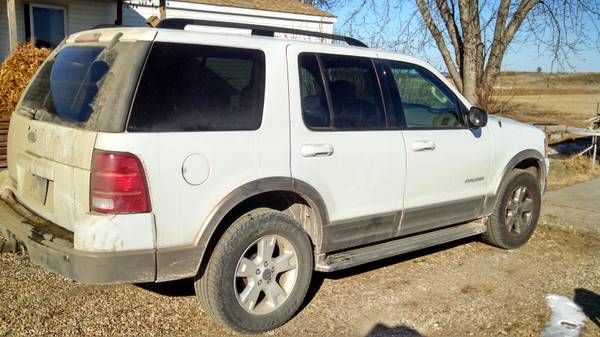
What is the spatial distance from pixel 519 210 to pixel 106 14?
550 inches

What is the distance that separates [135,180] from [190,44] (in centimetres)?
92

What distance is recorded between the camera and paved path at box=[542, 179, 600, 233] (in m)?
7.08

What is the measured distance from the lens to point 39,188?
3.82 m

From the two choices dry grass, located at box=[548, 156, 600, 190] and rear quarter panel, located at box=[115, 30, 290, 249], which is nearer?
rear quarter panel, located at box=[115, 30, 290, 249]

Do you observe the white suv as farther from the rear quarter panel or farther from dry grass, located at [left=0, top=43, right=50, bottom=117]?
dry grass, located at [left=0, top=43, right=50, bottom=117]

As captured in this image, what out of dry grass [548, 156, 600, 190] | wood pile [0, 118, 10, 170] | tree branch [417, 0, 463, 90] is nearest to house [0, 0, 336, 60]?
wood pile [0, 118, 10, 170]

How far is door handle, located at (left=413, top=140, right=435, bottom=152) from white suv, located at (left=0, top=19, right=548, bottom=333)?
2 cm

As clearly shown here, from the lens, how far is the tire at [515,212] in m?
5.69

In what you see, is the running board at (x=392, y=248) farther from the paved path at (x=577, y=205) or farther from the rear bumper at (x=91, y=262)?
the paved path at (x=577, y=205)

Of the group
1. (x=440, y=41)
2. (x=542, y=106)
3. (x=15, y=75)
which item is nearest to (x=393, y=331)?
(x=440, y=41)

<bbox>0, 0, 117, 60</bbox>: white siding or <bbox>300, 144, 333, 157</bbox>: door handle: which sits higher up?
<bbox>0, 0, 117, 60</bbox>: white siding

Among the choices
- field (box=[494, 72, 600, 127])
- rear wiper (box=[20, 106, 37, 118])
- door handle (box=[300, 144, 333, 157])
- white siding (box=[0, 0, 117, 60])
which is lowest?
field (box=[494, 72, 600, 127])

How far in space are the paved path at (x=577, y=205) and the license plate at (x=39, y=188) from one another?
18.9ft

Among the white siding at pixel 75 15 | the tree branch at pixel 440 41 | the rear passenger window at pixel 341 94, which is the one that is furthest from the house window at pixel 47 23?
the rear passenger window at pixel 341 94
